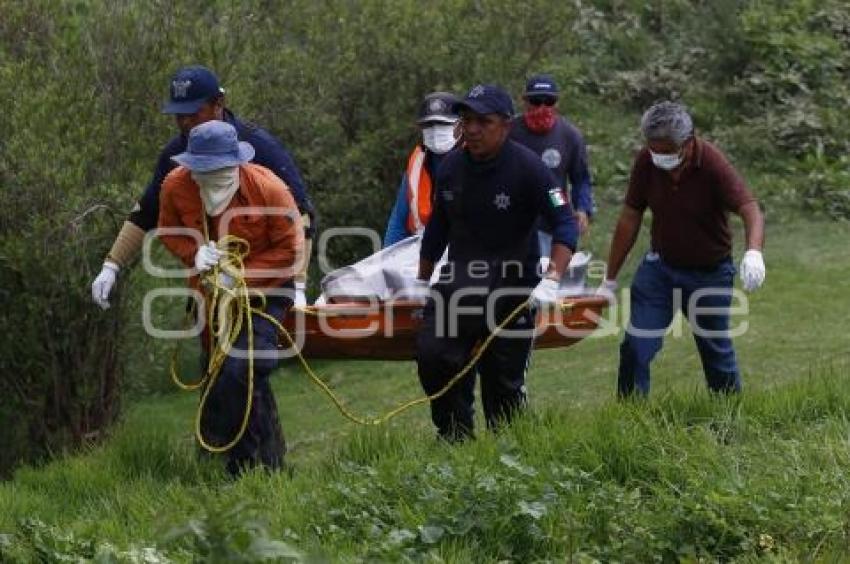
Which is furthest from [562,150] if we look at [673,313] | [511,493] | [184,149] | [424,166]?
[511,493]

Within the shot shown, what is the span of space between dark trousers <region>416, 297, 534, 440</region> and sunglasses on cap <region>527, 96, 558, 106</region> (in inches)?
104

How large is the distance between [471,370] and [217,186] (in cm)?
156

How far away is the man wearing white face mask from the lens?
10.3 metres

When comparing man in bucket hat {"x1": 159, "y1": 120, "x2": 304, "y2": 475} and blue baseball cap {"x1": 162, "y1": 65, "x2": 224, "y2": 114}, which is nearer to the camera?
man in bucket hat {"x1": 159, "y1": 120, "x2": 304, "y2": 475}

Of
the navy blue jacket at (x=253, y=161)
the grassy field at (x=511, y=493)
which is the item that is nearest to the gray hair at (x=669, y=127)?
the grassy field at (x=511, y=493)

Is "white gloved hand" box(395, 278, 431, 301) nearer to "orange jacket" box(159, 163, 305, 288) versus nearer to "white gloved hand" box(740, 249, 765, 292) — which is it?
"orange jacket" box(159, 163, 305, 288)

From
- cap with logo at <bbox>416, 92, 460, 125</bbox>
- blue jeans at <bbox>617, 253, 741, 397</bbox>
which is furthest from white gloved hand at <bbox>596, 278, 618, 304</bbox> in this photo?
cap with logo at <bbox>416, 92, 460, 125</bbox>

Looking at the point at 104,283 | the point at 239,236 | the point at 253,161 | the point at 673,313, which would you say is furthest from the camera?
the point at 673,313

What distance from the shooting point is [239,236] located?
8492 mm

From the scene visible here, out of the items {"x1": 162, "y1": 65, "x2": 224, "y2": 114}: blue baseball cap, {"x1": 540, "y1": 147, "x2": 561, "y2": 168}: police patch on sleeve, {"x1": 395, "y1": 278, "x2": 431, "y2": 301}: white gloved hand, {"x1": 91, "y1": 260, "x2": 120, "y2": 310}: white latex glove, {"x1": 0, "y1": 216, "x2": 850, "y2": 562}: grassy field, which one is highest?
{"x1": 162, "y1": 65, "x2": 224, "y2": 114}: blue baseball cap

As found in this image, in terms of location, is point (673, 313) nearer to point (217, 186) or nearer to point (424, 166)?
point (424, 166)

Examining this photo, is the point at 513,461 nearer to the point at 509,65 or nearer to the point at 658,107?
the point at 658,107

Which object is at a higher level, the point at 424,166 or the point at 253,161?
the point at 253,161

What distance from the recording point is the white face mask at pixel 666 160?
29.3 ft
